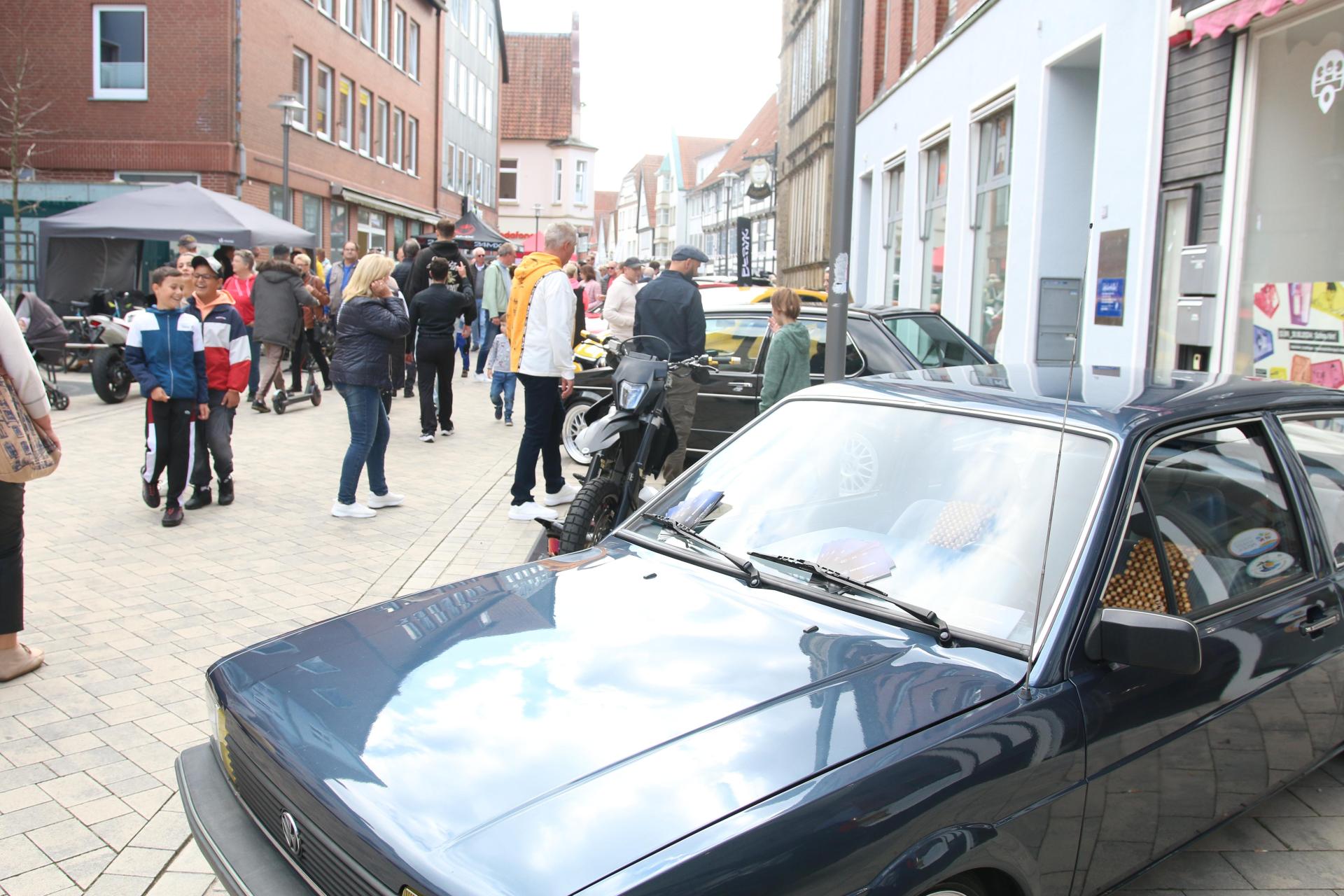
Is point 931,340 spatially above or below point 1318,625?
above

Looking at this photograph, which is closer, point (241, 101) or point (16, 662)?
point (16, 662)

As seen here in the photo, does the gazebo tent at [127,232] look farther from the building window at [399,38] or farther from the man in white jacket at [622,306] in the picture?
the building window at [399,38]

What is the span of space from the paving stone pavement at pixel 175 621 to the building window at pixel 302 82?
60.4 feet

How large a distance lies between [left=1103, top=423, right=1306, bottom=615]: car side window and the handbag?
3.92 m

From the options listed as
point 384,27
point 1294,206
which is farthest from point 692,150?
point 1294,206

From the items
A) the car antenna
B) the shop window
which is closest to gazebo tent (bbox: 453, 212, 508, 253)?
the shop window

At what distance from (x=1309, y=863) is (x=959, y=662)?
1.72 m

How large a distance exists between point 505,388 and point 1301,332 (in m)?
7.83

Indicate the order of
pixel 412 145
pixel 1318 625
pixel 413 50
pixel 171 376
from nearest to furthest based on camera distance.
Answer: pixel 1318 625 → pixel 171 376 → pixel 413 50 → pixel 412 145

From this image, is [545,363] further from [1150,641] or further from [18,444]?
[1150,641]

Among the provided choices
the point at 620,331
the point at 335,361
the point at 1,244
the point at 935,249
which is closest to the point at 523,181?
the point at 1,244

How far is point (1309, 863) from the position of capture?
131 inches

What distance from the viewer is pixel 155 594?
18.5 ft

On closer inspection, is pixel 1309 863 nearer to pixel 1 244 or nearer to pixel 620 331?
pixel 620 331
